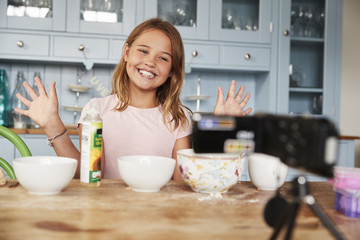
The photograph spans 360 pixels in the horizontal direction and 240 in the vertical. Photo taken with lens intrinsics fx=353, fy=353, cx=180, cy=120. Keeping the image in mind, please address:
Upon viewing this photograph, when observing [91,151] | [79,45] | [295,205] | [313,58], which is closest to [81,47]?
[79,45]

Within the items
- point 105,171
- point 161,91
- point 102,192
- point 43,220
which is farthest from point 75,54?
point 43,220

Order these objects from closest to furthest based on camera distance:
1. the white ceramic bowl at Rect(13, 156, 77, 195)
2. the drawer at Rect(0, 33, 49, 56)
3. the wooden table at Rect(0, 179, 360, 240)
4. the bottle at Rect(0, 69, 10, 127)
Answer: the wooden table at Rect(0, 179, 360, 240) < the white ceramic bowl at Rect(13, 156, 77, 195) < the drawer at Rect(0, 33, 49, 56) < the bottle at Rect(0, 69, 10, 127)

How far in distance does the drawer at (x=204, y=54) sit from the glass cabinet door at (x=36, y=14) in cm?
83

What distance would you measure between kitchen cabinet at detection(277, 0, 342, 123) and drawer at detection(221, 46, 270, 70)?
0.17m

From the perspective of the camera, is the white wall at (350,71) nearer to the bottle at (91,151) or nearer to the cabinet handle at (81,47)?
the cabinet handle at (81,47)

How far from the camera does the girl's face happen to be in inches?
54.5

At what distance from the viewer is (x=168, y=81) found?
59.4 inches

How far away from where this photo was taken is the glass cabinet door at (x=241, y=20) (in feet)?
7.91

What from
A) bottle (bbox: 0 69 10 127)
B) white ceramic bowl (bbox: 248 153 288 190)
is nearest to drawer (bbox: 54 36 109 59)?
bottle (bbox: 0 69 10 127)

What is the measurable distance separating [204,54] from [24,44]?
1.15 m

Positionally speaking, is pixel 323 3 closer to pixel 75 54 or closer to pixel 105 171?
pixel 75 54

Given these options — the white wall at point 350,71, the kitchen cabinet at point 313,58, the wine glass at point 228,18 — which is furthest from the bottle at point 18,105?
the white wall at point 350,71

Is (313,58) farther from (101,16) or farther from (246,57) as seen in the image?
(101,16)

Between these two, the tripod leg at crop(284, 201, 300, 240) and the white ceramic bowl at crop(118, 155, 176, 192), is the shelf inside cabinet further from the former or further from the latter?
the tripod leg at crop(284, 201, 300, 240)
